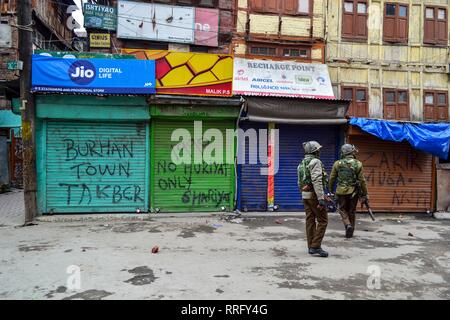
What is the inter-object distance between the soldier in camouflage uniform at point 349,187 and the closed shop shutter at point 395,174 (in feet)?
11.7

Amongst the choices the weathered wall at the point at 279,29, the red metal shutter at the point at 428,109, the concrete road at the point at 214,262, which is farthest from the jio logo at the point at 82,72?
the red metal shutter at the point at 428,109

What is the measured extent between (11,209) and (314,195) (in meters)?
9.84

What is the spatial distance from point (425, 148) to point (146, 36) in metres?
9.90

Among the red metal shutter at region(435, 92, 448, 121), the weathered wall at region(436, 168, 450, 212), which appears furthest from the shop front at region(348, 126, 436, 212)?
the red metal shutter at region(435, 92, 448, 121)

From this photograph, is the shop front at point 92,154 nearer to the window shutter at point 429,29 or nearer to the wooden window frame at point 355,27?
the wooden window frame at point 355,27

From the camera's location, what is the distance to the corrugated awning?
10906 mm

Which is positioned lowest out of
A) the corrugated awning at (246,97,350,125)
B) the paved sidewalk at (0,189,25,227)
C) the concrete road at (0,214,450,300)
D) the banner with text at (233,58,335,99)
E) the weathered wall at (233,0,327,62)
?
the concrete road at (0,214,450,300)

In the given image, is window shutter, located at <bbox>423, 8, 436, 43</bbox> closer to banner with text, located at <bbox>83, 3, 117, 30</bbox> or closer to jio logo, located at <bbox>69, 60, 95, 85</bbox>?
banner with text, located at <bbox>83, 3, 117, 30</bbox>

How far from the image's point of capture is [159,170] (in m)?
10.9

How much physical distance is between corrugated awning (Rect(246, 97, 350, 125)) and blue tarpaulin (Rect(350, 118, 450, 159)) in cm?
61

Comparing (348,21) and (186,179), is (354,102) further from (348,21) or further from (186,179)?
(186,179)

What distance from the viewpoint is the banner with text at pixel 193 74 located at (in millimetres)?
10703

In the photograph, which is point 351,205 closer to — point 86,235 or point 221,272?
point 221,272

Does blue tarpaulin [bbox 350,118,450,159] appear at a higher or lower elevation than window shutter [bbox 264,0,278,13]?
lower
